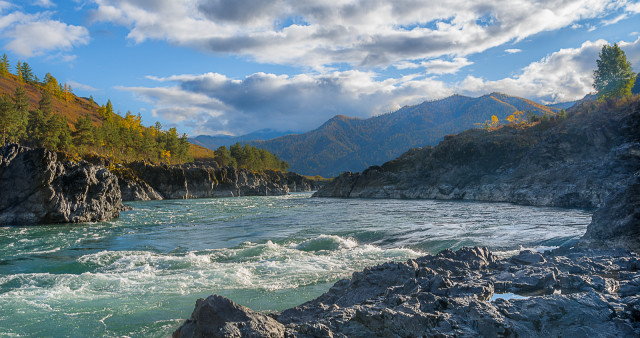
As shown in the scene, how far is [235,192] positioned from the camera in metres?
Result: 117

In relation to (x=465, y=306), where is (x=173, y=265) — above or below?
below

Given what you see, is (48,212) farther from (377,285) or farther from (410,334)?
(410,334)

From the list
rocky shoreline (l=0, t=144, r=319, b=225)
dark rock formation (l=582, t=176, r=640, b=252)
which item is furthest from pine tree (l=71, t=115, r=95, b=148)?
dark rock formation (l=582, t=176, r=640, b=252)

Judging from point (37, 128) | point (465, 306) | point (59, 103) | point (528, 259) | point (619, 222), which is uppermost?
point (59, 103)

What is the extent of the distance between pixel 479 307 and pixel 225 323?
4.19m

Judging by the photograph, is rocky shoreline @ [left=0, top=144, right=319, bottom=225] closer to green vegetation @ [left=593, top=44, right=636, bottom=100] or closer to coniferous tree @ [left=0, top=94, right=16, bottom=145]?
coniferous tree @ [left=0, top=94, right=16, bottom=145]

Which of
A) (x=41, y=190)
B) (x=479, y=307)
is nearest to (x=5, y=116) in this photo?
(x=41, y=190)

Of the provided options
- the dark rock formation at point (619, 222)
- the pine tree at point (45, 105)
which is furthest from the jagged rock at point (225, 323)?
the pine tree at point (45, 105)

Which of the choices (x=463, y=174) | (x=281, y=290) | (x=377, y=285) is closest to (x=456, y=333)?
(x=377, y=285)

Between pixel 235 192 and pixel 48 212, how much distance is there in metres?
82.6

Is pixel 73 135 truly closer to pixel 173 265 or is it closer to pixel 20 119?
pixel 20 119

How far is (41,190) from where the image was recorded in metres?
34.5

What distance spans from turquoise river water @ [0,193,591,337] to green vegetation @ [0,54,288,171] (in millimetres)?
64350

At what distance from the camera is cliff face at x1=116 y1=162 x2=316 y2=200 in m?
85.3
